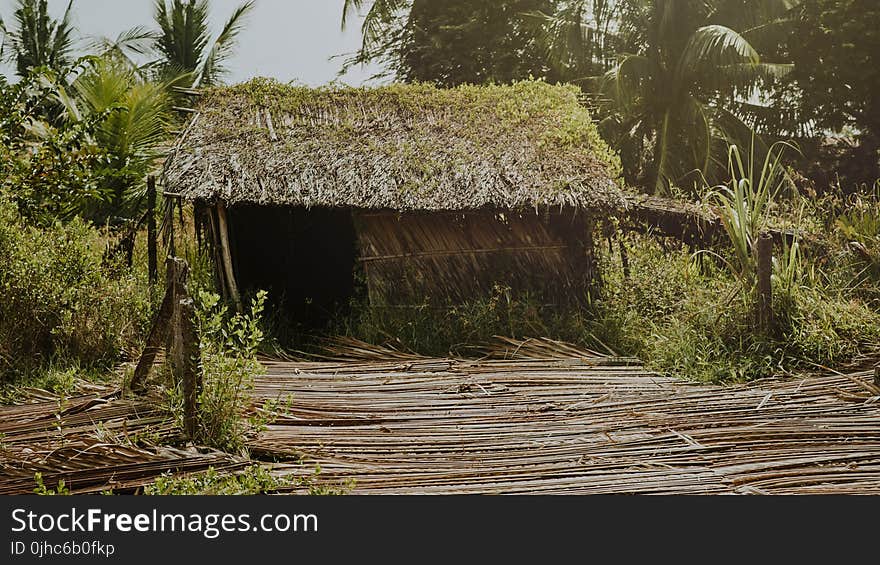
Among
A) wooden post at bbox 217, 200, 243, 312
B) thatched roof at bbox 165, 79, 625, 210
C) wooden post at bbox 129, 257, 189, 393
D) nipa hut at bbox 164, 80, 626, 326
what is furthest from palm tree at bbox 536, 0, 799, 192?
wooden post at bbox 129, 257, 189, 393

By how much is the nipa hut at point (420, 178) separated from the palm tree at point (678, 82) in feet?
19.7

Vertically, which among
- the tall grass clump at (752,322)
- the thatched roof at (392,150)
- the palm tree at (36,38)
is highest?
the palm tree at (36,38)

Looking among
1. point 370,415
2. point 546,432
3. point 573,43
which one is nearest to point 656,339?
point 546,432

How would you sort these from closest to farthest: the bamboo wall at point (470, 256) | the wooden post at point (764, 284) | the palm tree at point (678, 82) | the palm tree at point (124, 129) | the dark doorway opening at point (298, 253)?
the wooden post at point (764, 284), the bamboo wall at point (470, 256), the dark doorway opening at point (298, 253), the palm tree at point (124, 129), the palm tree at point (678, 82)

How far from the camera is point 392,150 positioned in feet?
21.9

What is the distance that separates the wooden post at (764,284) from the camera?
194 inches

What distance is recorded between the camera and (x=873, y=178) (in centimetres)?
1251

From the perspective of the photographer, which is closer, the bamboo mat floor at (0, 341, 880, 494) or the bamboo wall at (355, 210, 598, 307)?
the bamboo mat floor at (0, 341, 880, 494)

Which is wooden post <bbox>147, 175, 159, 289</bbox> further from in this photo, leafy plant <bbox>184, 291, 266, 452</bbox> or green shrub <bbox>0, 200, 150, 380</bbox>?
leafy plant <bbox>184, 291, 266, 452</bbox>

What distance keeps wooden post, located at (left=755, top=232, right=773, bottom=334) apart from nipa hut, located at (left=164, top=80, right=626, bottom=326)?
159cm

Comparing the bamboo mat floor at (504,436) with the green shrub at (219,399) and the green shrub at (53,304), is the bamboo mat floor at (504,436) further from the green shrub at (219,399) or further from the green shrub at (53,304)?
the green shrub at (53,304)

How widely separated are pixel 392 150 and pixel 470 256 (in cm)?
107

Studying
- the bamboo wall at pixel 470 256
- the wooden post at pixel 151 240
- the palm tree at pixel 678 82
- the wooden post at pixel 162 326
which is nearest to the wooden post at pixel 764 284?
the bamboo wall at pixel 470 256

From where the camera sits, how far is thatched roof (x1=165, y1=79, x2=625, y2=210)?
6234 millimetres
